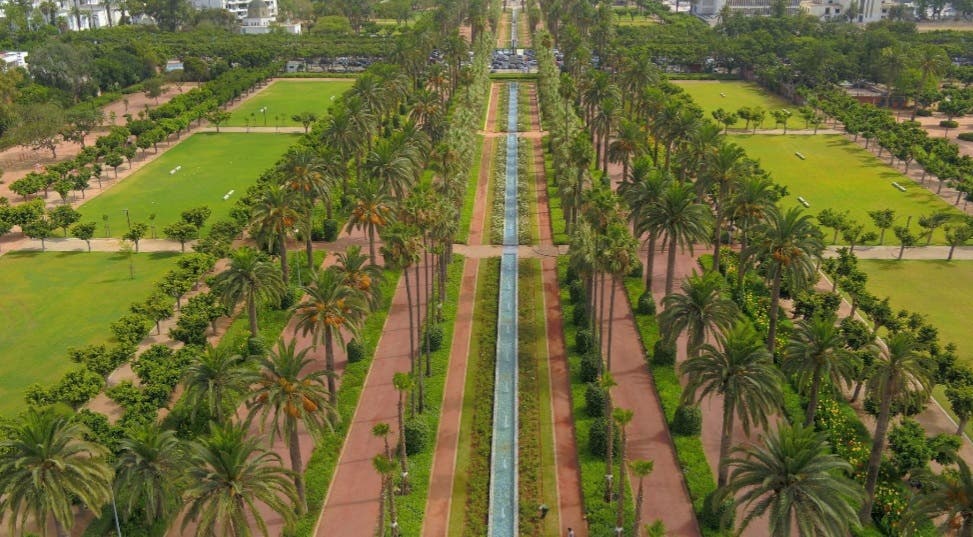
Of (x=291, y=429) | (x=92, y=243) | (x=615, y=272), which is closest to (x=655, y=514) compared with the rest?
(x=615, y=272)

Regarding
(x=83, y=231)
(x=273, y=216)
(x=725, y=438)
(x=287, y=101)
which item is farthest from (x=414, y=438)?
(x=287, y=101)

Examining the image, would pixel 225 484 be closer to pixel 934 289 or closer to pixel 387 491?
pixel 387 491

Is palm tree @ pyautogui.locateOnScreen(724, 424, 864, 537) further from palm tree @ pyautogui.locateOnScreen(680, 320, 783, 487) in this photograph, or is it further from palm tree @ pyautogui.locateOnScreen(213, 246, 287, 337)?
palm tree @ pyautogui.locateOnScreen(213, 246, 287, 337)

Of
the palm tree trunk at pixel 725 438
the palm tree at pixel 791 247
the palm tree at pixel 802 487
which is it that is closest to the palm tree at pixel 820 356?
the palm tree trunk at pixel 725 438

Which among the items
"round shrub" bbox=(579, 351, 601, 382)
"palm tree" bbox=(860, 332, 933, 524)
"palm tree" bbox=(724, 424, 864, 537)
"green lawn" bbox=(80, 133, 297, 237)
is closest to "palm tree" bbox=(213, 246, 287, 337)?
"round shrub" bbox=(579, 351, 601, 382)

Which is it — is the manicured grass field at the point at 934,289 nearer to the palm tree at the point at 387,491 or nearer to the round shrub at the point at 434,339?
the round shrub at the point at 434,339

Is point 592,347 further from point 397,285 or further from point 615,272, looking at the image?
point 397,285

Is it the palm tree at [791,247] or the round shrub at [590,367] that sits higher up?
the palm tree at [791,247]
